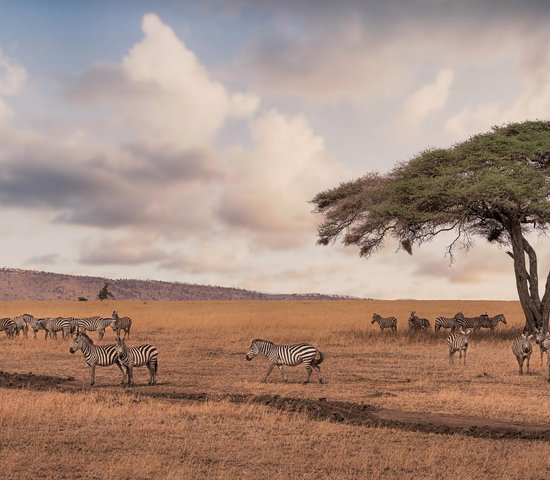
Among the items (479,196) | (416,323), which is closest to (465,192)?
(479,196)

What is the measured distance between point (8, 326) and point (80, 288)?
Result: 445 ft

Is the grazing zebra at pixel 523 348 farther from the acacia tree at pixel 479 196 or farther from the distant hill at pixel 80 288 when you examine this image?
the distant hill at pixel 80 288

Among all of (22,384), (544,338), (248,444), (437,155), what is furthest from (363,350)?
(248,444)

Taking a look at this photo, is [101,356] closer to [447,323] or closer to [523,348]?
[523,348]

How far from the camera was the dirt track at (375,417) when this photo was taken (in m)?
15.7

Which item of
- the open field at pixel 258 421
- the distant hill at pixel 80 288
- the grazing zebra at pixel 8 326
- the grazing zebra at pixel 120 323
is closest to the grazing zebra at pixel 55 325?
the grazing zebra at pixel 8 326

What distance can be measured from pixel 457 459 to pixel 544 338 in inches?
557

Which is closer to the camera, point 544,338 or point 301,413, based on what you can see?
point 301,413

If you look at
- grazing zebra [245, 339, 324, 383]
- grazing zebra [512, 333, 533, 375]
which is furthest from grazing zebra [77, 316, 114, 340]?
grazing zebra [512, 333, 533, 375]

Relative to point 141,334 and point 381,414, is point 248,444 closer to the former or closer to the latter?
point 381,414

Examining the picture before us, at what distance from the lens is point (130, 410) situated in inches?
682

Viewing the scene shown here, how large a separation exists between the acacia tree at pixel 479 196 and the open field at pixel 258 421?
10.5 m

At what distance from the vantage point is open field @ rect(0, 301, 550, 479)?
12.7 m

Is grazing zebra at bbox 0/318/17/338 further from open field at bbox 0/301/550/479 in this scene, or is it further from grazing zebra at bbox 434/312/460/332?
grazing zebra at bbox 434/312/460/332
